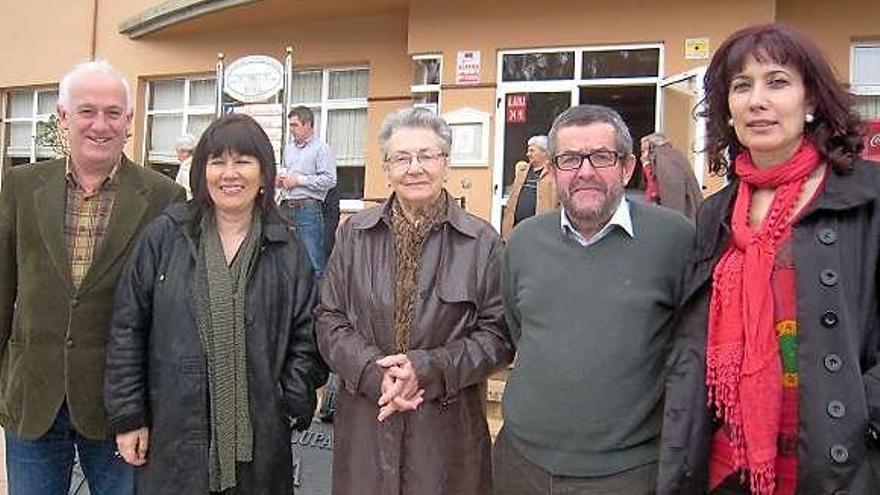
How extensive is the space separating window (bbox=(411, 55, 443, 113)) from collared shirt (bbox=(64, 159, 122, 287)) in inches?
308

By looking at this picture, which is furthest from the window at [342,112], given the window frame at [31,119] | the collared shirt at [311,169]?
the window frame at [31,119]

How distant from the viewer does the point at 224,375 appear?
291cm

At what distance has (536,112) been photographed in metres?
10.2

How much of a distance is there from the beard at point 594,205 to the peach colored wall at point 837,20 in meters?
7.56

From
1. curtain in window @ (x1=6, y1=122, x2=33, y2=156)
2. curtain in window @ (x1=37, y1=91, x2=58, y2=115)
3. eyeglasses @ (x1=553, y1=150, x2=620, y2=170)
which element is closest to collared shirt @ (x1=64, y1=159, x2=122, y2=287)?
eyeglasses @ (x1=553, y1=150, x2=620, y2=170)

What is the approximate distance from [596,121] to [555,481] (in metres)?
1.11

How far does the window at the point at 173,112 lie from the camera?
44.2 feet

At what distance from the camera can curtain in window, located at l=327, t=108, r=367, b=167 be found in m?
12.1

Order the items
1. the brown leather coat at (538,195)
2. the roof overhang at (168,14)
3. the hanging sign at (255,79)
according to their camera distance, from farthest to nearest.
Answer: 1. the roof overhang at (168,14)
2. the hanging sign at (255,79)
3. the brown leather coat at (538,195)

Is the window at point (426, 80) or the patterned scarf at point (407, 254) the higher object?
the window at point (426, 80)

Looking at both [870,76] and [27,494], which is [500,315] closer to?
[27,494]

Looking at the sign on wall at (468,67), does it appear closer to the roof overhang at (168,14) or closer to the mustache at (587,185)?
the roof overhang at (168,14)

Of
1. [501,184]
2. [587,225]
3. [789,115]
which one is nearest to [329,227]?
[501,184]

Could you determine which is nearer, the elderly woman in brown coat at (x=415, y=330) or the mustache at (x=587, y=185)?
the mustache at (x=587, y=185)
